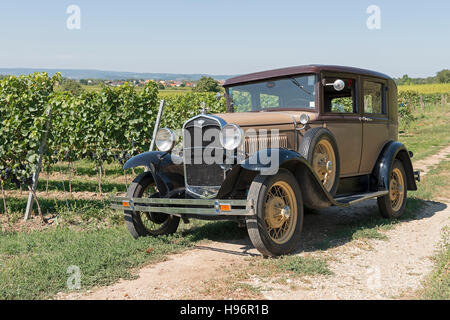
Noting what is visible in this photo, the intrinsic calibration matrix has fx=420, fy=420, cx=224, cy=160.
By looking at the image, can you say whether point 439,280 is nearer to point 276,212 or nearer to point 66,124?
point 276,212

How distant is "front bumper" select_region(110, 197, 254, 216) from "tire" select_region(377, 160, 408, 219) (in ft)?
10.4

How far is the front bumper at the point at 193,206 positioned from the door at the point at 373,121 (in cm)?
→ 292

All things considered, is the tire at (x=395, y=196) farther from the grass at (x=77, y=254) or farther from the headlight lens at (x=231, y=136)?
the headlight lens at (x=231, y=136)

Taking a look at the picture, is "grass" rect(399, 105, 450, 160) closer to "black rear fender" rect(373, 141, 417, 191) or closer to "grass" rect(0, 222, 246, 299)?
"black rear fender" rect(373, 141, 417, 191)

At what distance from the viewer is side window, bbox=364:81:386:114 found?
646 centimetres

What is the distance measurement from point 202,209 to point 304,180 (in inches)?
54.4

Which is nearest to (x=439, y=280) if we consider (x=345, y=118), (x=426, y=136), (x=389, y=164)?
(x=345, y=118)

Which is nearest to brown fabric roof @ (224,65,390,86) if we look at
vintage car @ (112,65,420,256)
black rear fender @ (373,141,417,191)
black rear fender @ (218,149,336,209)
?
vintage car @ (112,65,420,256)

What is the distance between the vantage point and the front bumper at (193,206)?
4.25m

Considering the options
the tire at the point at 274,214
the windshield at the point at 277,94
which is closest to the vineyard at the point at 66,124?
the windshield at the point at 277,94

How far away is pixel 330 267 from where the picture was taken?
4.33 metres

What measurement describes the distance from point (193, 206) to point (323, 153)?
1.92 m
